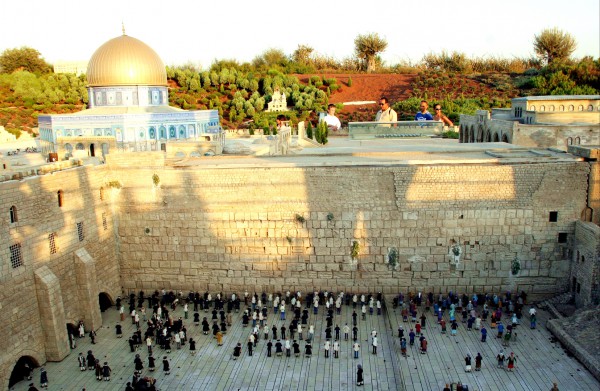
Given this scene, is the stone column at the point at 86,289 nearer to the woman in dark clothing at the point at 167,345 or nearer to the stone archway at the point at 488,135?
the woman in dark clothing at the point at 167,345

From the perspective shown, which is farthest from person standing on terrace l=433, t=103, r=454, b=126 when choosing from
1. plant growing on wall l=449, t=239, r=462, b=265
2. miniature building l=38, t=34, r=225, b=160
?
plant growing on wall l=449, t=239, r=462, b=265

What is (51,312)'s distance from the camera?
1356cm

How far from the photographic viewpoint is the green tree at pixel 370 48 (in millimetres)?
68875

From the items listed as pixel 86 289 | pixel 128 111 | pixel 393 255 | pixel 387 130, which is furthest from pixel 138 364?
pixel 387 130

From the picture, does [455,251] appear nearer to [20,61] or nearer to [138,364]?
[138,364]

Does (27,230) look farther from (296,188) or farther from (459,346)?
(459,346)

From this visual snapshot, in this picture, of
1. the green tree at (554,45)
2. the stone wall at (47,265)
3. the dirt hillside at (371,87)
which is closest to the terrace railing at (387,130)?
the stone wall at (47,265)

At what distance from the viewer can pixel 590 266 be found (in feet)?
49.1

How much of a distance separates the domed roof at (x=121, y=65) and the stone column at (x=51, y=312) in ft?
59.4

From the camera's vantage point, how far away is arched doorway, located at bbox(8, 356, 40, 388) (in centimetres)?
1283

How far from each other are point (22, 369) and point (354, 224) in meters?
9.75

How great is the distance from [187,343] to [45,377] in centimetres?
351

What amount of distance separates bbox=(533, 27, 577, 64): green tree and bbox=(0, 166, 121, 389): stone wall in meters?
58.9

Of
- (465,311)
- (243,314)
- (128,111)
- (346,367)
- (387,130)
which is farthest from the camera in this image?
(387,130)
